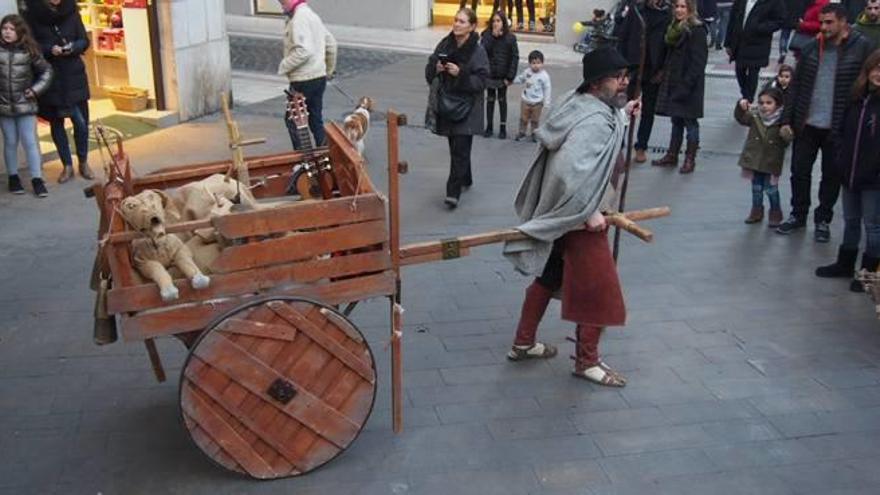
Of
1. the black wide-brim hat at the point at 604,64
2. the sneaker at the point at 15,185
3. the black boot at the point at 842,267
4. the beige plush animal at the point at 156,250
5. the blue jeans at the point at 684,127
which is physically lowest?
the black boot at the point at 842,267

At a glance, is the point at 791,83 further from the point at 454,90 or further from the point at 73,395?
the point at 73,395

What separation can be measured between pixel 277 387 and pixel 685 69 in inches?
239

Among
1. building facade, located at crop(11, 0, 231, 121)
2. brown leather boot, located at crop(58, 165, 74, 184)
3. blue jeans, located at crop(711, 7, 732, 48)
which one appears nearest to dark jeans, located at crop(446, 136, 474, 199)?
brown leather boot, located at crop(58, 165, 74, 184)

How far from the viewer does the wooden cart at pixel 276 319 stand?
11.9 ft

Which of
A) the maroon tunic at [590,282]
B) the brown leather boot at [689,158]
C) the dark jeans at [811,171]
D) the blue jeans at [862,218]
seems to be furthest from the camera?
the brown leather boot at [689,158]

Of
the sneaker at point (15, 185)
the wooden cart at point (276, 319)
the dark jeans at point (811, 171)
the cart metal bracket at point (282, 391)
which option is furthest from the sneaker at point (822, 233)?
the sneaker at point (15, 185)

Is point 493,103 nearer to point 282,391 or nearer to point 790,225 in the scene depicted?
point 790,225

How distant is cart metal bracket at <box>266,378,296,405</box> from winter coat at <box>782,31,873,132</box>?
4.35 meters

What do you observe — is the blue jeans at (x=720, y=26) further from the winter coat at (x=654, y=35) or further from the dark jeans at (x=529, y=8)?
the winter coat at (x=654, y=35)

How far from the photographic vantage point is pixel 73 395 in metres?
4.67

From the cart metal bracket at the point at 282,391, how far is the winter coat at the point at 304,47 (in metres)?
5.28

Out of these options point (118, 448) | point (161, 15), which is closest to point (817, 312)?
point (118, 448)

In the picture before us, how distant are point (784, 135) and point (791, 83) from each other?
1.28ft

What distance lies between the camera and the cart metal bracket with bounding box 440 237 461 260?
4.10 metres
